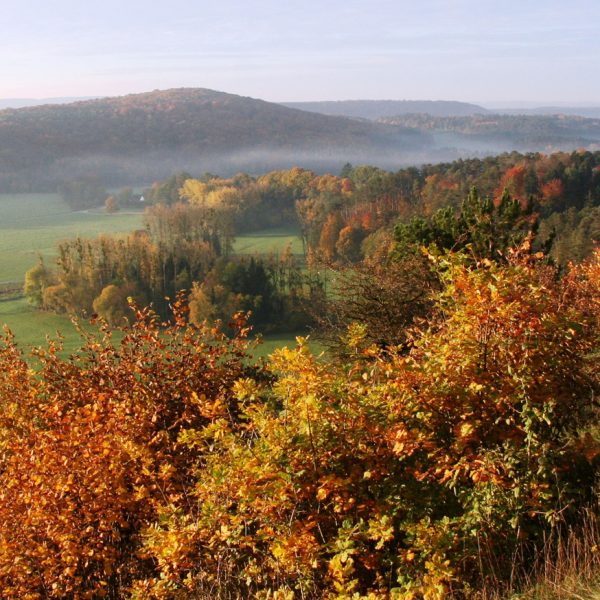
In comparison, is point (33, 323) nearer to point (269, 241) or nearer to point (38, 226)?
point (269, 241)

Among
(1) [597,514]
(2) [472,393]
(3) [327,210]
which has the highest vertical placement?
(2) [472,393]

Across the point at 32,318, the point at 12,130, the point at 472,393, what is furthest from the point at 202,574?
the point at 12,130

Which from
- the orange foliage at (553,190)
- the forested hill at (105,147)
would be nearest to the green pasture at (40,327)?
the orange foliage at (553,190)

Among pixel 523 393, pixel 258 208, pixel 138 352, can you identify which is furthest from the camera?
pixel 258 208

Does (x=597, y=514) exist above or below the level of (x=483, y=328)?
below

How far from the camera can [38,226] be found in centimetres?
12031

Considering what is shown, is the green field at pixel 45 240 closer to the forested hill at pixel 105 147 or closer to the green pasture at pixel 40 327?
the green pasture at pixel 40 327

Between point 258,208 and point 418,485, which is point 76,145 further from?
point 418,485

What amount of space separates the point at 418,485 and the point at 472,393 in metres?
0.80

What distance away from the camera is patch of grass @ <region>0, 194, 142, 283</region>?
3642 inches

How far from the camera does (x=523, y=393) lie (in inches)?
180

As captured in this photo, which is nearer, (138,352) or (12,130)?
(138,352)

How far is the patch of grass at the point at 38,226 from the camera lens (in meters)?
92.5

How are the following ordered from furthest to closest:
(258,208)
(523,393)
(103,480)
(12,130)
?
(12,130), (258,208), (103,480), (523,393)
